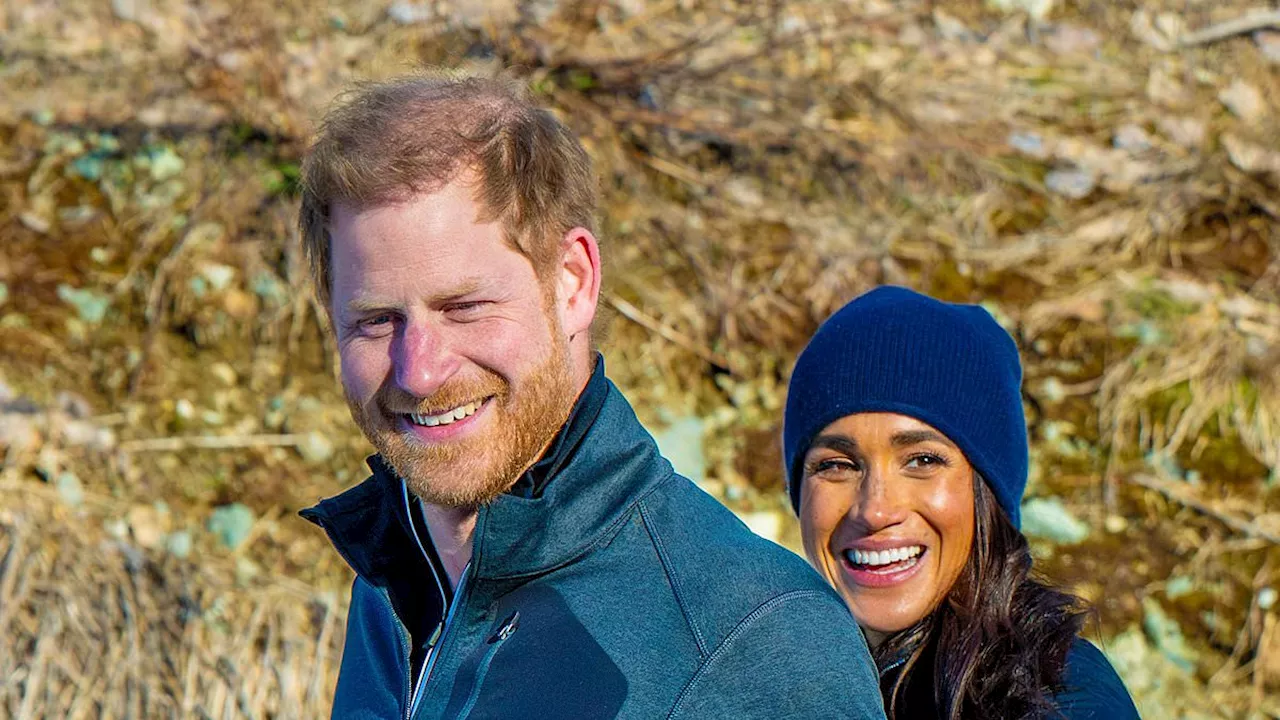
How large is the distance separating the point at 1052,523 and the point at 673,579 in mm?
3055

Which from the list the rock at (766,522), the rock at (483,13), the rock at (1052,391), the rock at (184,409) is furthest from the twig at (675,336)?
the rock at (184,409)

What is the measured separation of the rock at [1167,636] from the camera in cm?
416

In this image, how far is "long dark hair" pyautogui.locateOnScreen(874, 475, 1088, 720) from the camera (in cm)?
223

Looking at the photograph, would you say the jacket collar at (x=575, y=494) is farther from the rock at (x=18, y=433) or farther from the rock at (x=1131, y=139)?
the rock at (x=1131, y=139)

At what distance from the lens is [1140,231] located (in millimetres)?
5160

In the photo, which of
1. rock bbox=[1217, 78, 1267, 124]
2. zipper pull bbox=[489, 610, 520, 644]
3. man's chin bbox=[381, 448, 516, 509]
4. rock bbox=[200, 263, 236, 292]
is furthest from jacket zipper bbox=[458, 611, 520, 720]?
rock bbox=[1217, 78, 1267, 124]

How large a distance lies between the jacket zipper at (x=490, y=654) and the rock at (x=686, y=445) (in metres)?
2.86

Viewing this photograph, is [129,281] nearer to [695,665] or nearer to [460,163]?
[460,163]

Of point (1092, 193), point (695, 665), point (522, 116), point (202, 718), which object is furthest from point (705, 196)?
point (695, 665)

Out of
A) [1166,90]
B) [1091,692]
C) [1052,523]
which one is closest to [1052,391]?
[1052,523]

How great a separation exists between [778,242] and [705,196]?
1.06 ft

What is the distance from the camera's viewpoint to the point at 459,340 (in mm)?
1782

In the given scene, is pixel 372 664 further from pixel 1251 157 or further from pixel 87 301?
pixel 1251 157

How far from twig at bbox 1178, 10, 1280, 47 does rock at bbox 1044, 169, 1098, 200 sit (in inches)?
38.0
